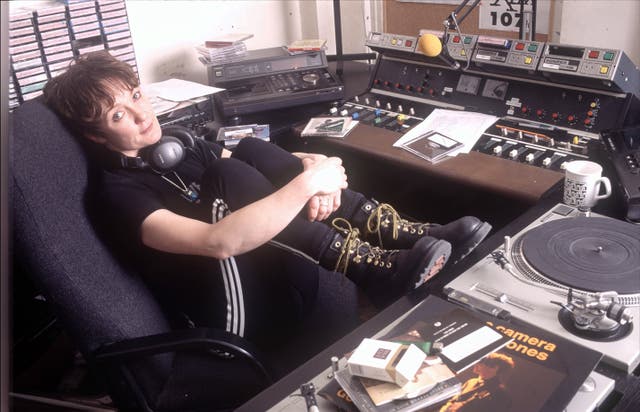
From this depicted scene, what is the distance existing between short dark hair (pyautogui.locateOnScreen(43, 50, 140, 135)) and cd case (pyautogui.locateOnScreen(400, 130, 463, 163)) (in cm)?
83

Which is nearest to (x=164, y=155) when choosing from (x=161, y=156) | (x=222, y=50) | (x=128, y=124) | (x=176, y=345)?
(x=161, y=156)

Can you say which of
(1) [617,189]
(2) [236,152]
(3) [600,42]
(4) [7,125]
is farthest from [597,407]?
(3) [600,42]

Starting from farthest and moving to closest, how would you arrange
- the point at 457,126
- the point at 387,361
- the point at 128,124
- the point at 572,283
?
the point at 457,126, the point at 128,124, the point at 572,283, the point at 387,361

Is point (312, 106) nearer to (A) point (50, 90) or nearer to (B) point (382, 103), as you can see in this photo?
(B) point (382, 103)

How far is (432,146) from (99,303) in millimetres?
1065

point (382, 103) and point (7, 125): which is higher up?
point (7, 125)

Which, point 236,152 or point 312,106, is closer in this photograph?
point 236,152

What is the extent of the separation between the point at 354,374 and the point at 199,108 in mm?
1499

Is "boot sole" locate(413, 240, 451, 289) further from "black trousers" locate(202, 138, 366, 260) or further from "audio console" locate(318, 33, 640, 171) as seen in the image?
"audio console" locate(318, 33, 640, 171)

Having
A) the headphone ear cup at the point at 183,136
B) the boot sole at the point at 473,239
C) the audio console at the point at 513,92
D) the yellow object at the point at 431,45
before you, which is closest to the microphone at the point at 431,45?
the yellow object at the point at 431,45

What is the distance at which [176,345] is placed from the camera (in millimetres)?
1164

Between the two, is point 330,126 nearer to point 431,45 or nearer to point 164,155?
point 431,45

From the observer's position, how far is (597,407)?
88cm

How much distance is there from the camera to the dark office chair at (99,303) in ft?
3.73
